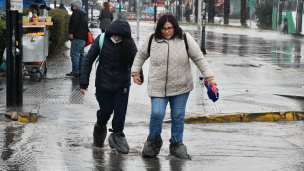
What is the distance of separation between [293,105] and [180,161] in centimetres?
414

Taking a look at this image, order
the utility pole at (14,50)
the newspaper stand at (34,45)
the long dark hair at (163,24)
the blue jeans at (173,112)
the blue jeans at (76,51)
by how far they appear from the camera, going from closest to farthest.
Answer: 1. the long dark hair at (163,24)
2. the blue jeans at (173,112)
3. the utility pole at (14,50)
4. the newspaper stand at (34,45)
5. the blue jeans at (76,51)

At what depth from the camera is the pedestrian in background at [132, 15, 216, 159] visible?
5.33 metres

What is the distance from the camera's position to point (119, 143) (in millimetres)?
5723

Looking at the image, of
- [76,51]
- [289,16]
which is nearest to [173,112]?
[76,51]

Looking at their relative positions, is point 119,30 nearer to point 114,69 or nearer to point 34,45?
point 114,69

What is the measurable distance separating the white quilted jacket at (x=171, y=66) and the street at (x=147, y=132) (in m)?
0.76

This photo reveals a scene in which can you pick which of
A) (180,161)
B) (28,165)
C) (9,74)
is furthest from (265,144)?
(9,74)

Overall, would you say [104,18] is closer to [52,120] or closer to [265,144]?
[52,120]

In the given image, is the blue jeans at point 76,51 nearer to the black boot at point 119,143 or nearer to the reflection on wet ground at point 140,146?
the reflection on wet ground at point 140,146

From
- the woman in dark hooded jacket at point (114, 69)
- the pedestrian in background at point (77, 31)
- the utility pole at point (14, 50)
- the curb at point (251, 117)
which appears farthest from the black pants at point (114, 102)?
the pedestrian in background at point (77, 31)

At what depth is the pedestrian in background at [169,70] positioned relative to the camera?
5328mm

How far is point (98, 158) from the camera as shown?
538 cm

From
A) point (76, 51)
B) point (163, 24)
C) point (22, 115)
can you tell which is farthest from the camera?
point (76, 51)

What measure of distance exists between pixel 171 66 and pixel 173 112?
0.53 m
